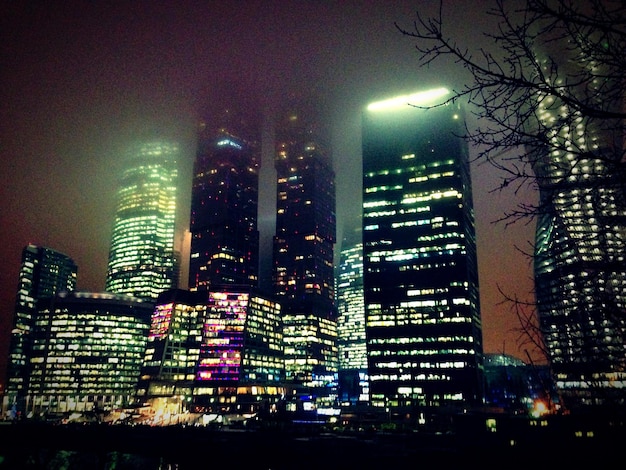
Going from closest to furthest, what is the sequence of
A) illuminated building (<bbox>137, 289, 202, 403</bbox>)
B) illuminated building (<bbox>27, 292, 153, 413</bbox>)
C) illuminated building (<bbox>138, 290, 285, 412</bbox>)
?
illuminated building (<bbox>138, 290, 285, 412</bbox>), illuminated building (<bbox>137, 289, 202, 403</bbox>), illuminated building (<bbox>27, 292, 153, 413</bbox>)

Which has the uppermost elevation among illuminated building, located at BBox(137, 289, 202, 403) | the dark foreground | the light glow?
the light glow

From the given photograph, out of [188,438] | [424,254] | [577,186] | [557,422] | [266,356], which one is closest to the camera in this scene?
[577,186]

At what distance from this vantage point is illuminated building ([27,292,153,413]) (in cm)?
18825

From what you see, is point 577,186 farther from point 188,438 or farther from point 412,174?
point 412,174

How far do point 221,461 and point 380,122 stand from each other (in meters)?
136

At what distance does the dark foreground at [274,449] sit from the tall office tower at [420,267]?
229 feet

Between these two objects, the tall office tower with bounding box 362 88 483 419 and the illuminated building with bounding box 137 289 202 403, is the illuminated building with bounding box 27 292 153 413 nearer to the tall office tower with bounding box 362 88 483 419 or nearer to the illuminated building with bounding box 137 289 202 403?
the illuminated building with bounding box 137 289 202 403

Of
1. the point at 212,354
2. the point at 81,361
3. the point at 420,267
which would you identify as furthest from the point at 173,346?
the point at 420,267

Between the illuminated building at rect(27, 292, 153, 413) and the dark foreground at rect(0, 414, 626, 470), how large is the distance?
111 metres

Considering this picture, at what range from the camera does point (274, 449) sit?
63188mm

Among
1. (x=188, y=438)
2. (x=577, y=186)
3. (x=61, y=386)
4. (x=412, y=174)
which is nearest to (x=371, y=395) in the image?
(x=412, y=174)

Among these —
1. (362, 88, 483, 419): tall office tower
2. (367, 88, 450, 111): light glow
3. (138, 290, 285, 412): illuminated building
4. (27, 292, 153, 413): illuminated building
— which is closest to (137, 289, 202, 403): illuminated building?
(138, 290, 285, 412): illuminated building

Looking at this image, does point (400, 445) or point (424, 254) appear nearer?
point (400, 445)

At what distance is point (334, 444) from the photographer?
200ft
